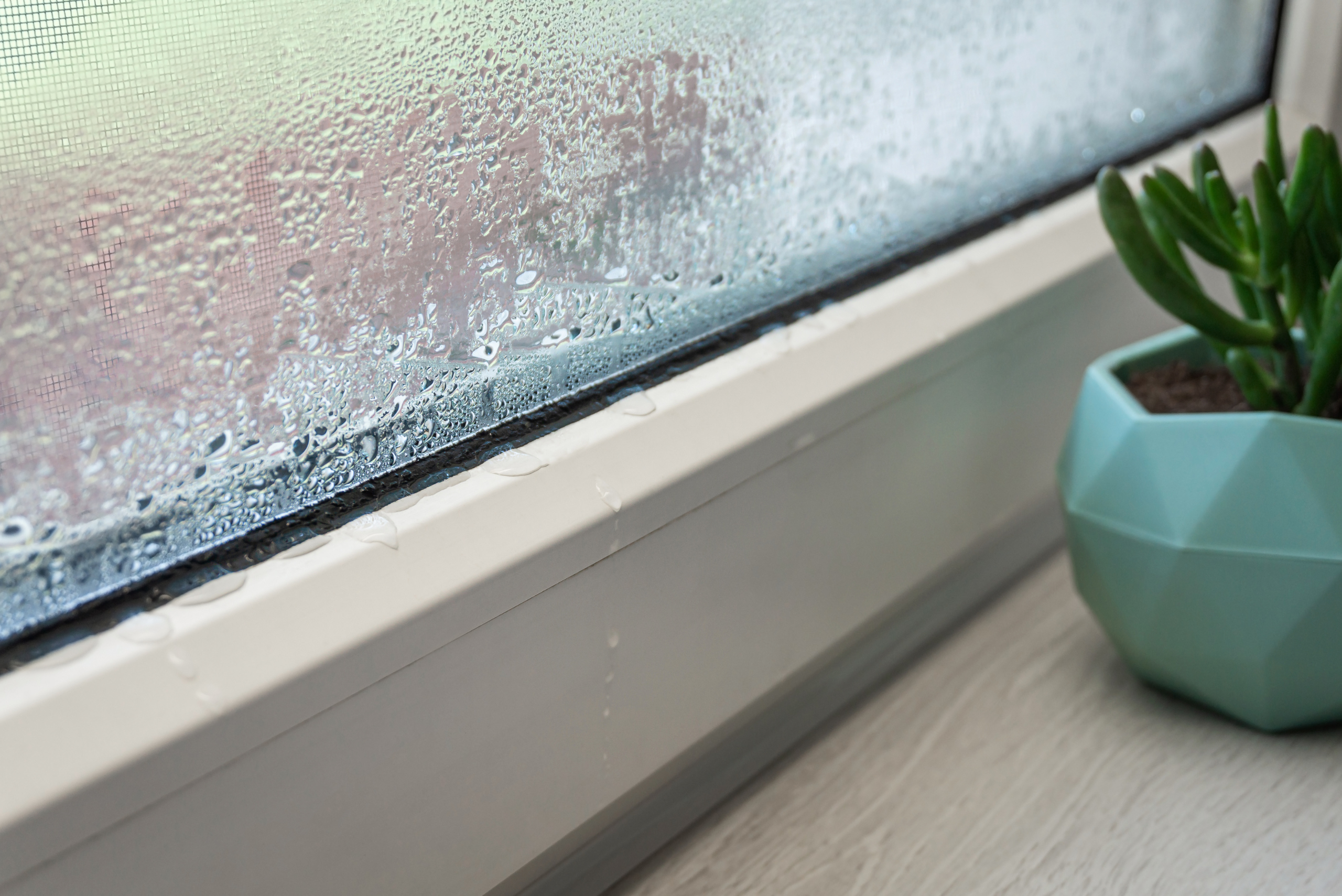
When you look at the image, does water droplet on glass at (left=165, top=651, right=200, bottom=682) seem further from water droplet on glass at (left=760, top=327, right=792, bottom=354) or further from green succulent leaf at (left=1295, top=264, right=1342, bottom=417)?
green succulent leaf at (left=1295, top=264, right=1342, bottom=417)

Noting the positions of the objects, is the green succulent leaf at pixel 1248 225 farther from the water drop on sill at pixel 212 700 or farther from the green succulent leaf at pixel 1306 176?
the water drop on sill at pixel 212 700

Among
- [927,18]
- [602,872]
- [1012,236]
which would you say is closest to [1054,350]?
[1012,236]

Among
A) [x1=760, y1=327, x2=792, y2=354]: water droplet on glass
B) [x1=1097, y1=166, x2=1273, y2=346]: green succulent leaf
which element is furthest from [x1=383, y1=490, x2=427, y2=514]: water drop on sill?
[x1=1097, y1=166, x2=1273, y2=346]: green succulent leaf

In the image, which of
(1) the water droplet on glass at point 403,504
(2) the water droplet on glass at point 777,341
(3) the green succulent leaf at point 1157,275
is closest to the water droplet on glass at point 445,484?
(1) the water droplet on glass at point 403,504

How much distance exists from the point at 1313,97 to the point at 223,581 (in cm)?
75

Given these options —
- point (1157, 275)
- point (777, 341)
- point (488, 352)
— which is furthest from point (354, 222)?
point (1157, 275)

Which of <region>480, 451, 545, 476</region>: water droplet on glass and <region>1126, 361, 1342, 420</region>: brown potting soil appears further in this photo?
<region>1126, 361, 1342, 420</region>: brown potting soil

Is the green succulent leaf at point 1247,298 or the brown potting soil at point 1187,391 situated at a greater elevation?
the green succulent leaf at point 1247,298

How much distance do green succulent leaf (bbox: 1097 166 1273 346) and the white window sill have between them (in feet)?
0.27

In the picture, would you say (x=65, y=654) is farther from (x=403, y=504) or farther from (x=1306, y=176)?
(x=1306, y=176)

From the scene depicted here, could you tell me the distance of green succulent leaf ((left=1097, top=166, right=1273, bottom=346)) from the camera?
379 millimetres

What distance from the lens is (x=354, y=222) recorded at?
29 cm

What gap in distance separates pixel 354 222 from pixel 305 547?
85 millimetres

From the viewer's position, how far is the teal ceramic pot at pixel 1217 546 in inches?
14.6
